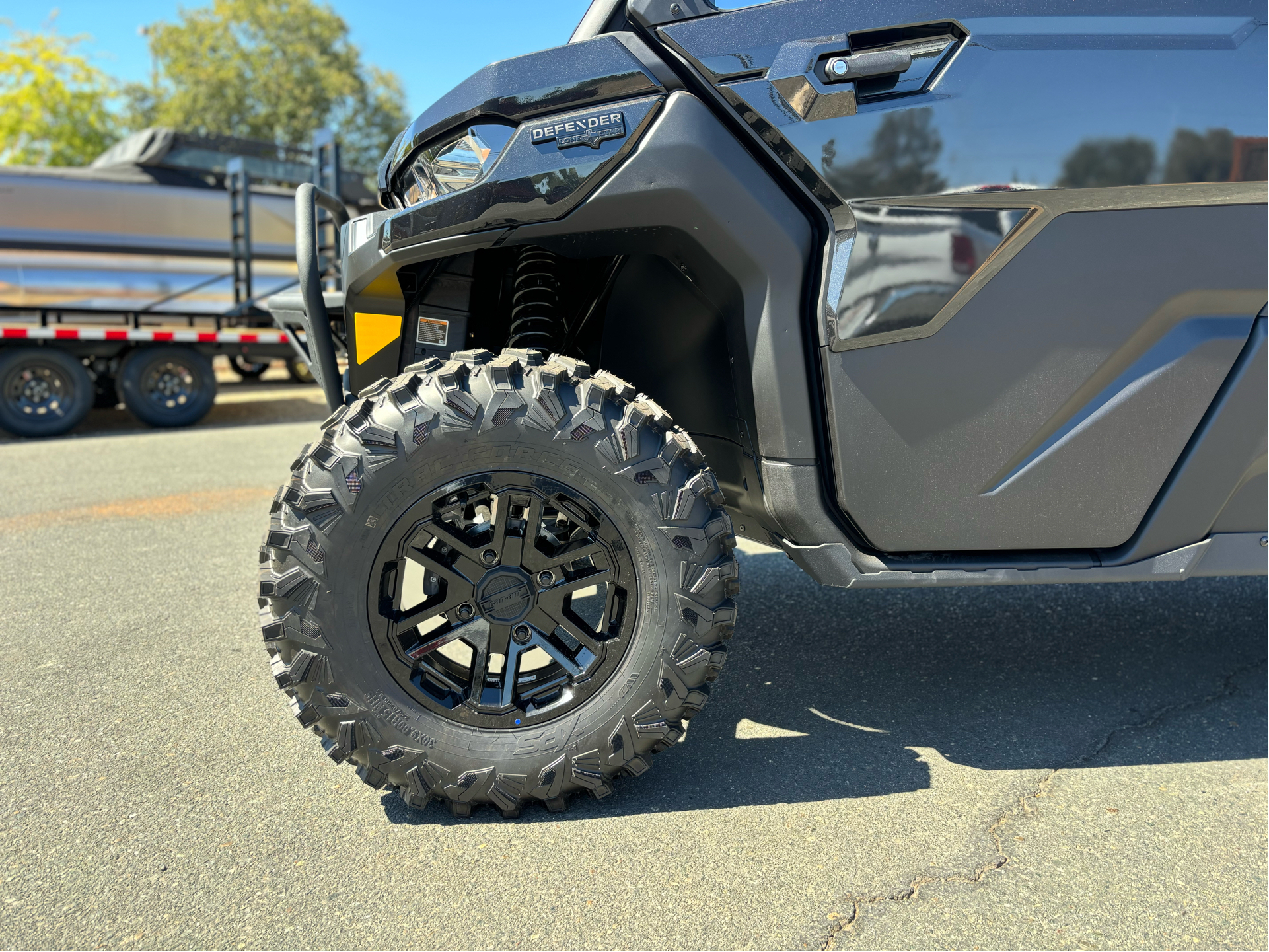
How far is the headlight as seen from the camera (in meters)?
2.06

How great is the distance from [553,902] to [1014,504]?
4.55 feet

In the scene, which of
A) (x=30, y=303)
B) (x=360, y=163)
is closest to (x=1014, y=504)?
(x=30, y=303)

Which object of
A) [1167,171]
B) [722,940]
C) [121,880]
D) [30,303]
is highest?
[1167,171]

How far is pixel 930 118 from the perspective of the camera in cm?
206

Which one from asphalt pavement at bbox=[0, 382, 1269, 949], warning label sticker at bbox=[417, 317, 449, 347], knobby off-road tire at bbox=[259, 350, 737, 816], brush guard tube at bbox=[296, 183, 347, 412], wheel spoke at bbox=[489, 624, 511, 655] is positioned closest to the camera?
asphalt pavement at bbox=[0, 382, 1269, 949]

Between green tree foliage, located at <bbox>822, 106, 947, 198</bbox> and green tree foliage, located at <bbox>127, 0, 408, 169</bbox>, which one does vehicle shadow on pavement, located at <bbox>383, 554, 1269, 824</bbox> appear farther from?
green tree foliage, located at <bbox>127, 0, 408, 169</bbox>

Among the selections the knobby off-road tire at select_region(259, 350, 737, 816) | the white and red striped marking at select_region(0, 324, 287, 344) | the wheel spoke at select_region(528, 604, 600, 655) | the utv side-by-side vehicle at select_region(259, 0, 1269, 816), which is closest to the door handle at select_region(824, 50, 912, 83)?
the utv side-by-side vehicle at select_region(259, 0, 1269, 816)

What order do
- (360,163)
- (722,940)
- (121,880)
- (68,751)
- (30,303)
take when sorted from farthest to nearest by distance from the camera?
(360,163), (30,303), (68,751), (121,880), (722,940)

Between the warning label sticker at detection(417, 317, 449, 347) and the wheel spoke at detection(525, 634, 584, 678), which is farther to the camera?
the warning label sticker at detection(417, 317, 449, 347)

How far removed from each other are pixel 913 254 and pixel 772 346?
0.37 meters

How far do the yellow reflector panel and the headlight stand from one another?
13.4 inches

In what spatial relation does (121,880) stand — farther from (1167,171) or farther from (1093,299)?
(1167,171)

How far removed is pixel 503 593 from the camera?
6.97 feet

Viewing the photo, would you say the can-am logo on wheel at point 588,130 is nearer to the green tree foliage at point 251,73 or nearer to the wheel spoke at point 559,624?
the wheel spoke at point 559,624
